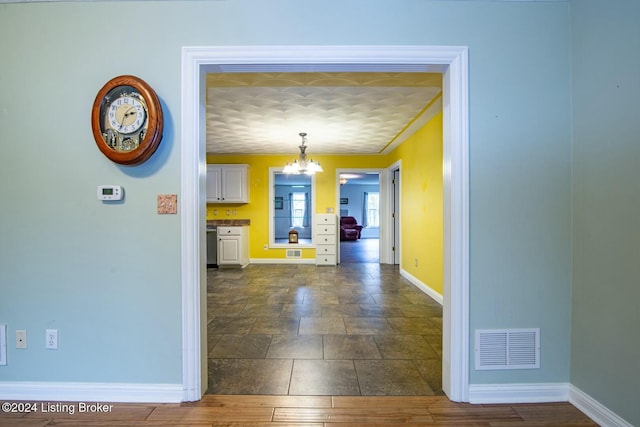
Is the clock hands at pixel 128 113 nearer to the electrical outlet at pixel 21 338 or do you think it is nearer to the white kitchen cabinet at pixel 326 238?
the electrical outlet at pixel 21 338

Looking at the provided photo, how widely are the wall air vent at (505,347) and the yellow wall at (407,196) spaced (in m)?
1.92

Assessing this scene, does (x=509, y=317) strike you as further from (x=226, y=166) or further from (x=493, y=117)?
(x=226, y=166)

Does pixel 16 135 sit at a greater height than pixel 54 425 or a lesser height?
greater

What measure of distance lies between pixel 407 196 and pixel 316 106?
2.45m

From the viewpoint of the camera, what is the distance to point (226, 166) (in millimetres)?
6395

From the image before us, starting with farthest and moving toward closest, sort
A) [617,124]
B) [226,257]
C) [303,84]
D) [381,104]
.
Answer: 1. [226,257]
2. [381,104]
3. [303,84]
4. [617,124]

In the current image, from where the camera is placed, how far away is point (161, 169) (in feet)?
5.67

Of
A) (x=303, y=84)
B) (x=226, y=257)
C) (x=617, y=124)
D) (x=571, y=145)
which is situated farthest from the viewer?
(x=226, y=257)

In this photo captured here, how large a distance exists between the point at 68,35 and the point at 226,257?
4.78 metres

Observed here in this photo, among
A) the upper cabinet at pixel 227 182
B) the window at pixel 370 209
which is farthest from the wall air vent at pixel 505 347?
the window at pixel 370 209

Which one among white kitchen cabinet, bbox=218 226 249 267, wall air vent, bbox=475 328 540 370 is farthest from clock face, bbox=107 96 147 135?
white kitchen cabinet, bbox=218 226 249 267

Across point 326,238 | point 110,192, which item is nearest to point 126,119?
point 110,192

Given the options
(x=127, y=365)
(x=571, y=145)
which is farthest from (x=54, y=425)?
(x=571, y=145)

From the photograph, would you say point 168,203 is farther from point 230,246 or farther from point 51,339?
point 230,246
